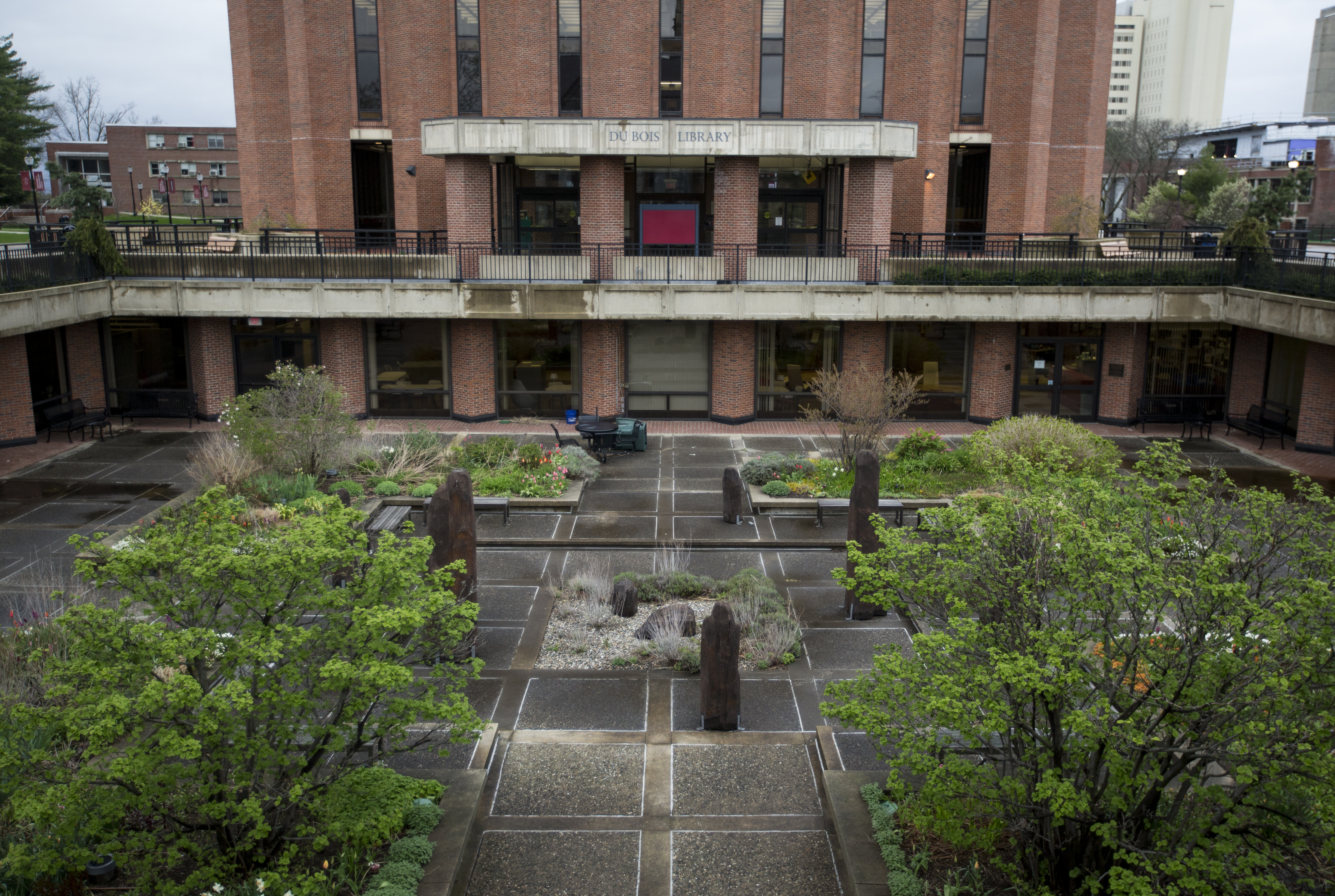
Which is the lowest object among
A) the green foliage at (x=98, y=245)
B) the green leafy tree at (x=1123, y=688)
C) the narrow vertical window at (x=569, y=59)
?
the green leafy tree at (x=1123, y=688)

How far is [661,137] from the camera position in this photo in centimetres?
2544

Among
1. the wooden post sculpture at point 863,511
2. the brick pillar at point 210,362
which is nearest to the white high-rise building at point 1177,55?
the brick pillar at point 210,362

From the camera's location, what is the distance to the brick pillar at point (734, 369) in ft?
88.1

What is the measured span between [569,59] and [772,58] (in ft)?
18.4

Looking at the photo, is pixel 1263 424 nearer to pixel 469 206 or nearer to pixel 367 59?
pixel 469 206

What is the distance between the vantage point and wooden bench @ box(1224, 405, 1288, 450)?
24.5 m

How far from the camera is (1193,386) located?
27188 millimetres

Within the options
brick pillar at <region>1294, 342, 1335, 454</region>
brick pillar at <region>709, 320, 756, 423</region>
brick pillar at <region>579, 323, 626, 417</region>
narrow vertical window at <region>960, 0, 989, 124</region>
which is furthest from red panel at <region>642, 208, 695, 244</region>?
brick pillar at <region>1294, 342, 1335, 454</region>

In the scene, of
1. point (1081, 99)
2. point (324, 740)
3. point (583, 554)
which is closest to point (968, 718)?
point (324, 740)

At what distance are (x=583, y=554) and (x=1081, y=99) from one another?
24.5 meters

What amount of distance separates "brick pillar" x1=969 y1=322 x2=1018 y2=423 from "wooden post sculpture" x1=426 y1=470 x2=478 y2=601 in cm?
1808

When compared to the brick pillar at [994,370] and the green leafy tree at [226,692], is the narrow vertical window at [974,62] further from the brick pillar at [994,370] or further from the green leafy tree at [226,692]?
the green leafy tree at [226,692]

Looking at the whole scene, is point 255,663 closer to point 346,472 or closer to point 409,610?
point 409,610

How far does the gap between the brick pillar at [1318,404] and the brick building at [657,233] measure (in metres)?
0.26
